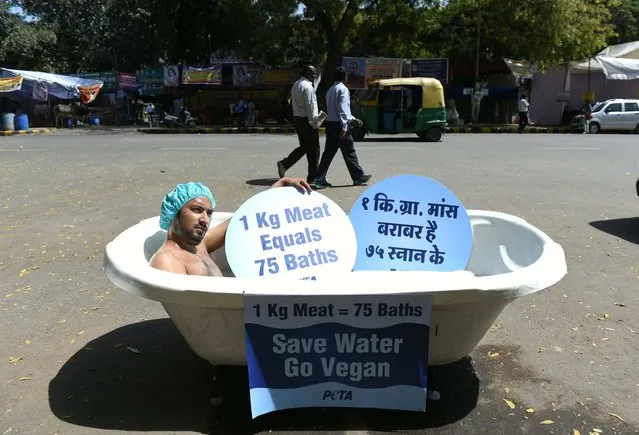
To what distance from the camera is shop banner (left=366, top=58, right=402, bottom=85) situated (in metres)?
25.7

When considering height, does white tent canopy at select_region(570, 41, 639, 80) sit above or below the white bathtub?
above

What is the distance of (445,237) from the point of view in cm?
337

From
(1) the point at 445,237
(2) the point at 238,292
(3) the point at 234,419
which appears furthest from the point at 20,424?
(1) the point at 445,237

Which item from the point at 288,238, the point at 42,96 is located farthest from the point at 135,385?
the point at 42,96

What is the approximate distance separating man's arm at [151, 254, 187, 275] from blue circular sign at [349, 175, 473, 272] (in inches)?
47.8

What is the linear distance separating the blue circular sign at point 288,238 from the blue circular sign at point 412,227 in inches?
9.1

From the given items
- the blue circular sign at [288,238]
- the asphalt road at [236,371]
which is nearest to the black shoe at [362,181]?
the asphalt road at [236,371]

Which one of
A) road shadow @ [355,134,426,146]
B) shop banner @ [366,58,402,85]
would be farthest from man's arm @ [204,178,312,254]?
shop banner @ [366,58,402,85]

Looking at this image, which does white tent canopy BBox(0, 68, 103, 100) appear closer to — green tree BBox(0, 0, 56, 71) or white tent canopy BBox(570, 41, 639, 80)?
green tree BBox(0, 0, 56, 71)

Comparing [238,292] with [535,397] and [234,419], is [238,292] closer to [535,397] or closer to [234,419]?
[234,419]

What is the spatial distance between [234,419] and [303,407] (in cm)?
35

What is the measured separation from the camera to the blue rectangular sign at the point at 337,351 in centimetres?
227

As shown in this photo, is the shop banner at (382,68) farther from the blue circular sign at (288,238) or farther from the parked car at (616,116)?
the blue circular sign at (288,238)

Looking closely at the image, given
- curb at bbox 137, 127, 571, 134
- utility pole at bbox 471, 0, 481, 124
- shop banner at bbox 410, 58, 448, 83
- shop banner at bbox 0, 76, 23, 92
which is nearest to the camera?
curb at bbox 137, 127, 571, 134
